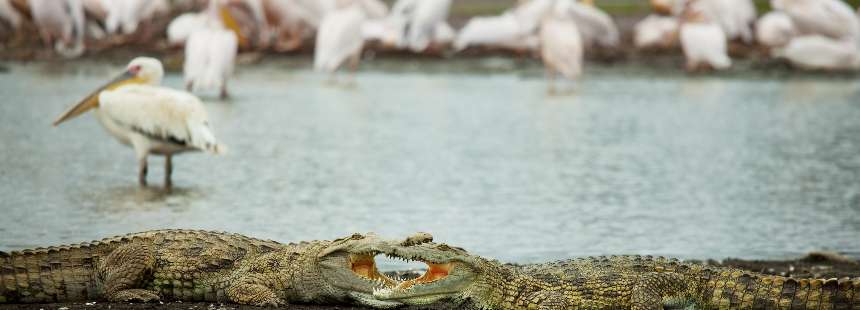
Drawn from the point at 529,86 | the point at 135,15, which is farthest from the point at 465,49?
the point at 135,15

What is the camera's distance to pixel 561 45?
947 inches

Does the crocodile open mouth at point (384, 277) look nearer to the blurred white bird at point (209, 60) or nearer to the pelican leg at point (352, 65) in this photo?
the blurred white bird at point (209, 60)

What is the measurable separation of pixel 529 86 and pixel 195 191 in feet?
45.8

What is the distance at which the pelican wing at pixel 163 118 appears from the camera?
11.1m

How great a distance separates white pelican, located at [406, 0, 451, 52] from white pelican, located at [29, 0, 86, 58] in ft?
20.6

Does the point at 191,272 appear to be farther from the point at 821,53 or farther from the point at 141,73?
the point at 821,53

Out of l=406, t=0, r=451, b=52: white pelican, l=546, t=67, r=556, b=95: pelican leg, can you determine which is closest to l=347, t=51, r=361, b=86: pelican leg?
l=406, t=0, r=451, b=52: white pelican

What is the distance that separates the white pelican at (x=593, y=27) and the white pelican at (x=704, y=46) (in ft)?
7.92

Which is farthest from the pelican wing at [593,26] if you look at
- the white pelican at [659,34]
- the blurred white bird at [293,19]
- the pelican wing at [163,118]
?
the pelican wing at [163,118]

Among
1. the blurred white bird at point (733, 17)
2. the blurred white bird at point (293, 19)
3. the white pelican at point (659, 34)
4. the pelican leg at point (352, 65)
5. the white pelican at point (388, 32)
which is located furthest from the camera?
the blurred white bird at point (733, 17)

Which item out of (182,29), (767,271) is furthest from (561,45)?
(767,271)

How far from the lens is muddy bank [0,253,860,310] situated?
6070 millimetres

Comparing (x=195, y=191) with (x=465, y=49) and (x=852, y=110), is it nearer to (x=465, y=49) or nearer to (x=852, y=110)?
(x=852, y=110)

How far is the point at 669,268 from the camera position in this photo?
20.0 feet
